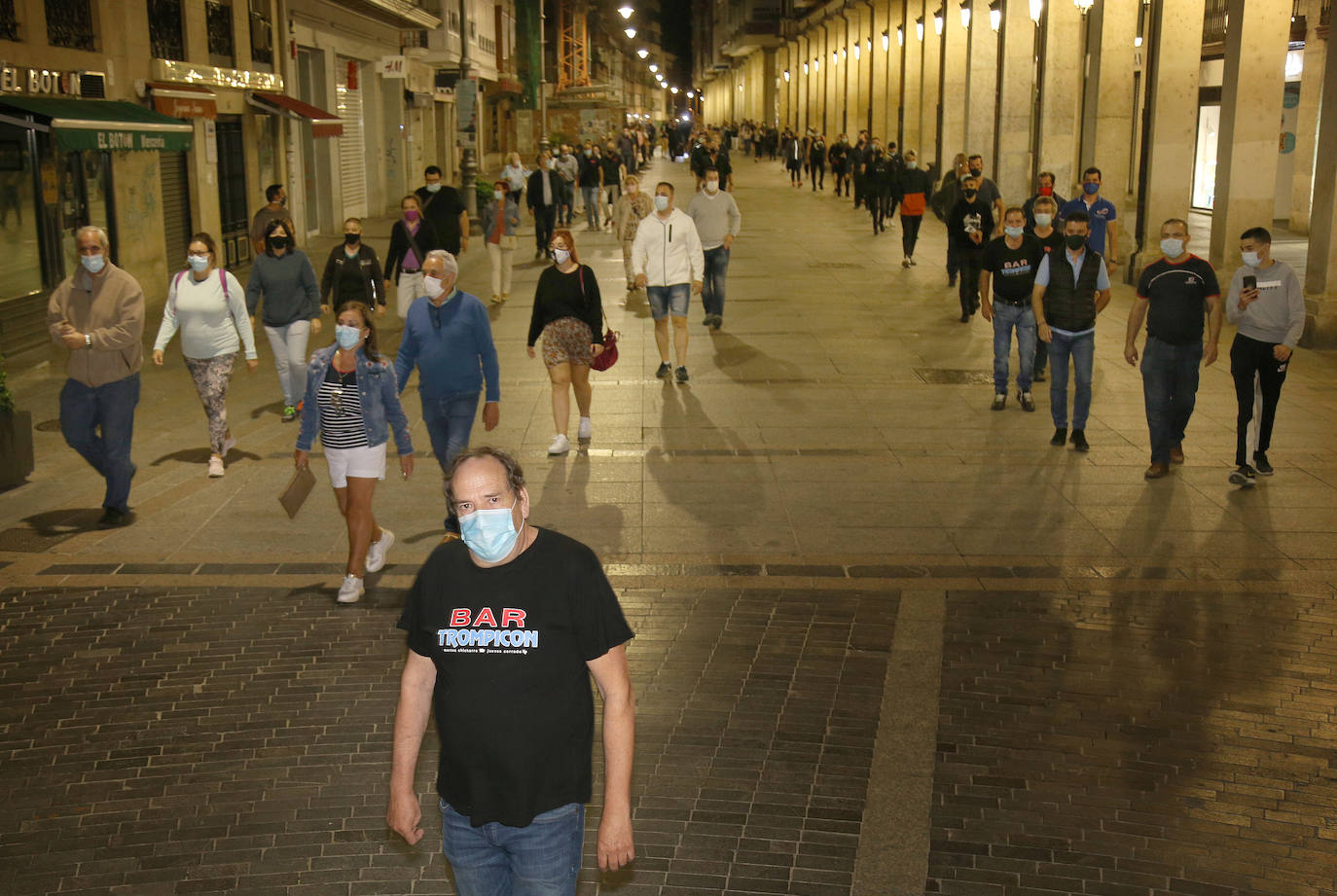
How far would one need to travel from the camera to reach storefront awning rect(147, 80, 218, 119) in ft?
63.1

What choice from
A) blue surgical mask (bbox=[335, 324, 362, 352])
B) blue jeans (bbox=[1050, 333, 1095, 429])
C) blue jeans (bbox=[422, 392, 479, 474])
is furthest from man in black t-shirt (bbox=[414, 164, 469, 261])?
blue surgical mask (bbox=[335, 324, 362, 352])

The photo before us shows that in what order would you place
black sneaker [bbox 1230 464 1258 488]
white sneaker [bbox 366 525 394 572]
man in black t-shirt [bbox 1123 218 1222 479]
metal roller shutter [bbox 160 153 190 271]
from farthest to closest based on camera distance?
1. metal roller shutter [bbox 160 153 190 271]
2. man in black t-shirt [bbox 1123 218 1222 479]
3. black sneaker [bbox 1230 464 1258 488]
4. white sneaker [bbox 366 525 394 572]

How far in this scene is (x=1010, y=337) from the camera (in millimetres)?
12336

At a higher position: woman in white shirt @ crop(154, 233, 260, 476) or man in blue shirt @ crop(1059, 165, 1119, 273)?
man in blue shirt @ crop(1059, 165, 1119, 273)

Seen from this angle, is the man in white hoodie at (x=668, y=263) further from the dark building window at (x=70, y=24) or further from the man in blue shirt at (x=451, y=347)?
the dark building window at (x=70, y=24)

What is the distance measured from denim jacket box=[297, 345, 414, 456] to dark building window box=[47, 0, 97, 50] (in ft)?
37.7

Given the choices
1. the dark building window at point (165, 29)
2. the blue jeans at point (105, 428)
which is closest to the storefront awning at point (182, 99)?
the dark building window at point (165, 29)

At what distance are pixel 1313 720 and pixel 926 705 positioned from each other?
1672 millimetres

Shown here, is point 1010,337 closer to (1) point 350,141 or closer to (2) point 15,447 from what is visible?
(2) point 15,447

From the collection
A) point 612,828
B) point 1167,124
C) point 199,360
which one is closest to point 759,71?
point 1167,124

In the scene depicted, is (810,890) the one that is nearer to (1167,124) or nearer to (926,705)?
(926,705)

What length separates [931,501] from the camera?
383 inches

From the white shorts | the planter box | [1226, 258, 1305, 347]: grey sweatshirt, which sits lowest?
the planter box

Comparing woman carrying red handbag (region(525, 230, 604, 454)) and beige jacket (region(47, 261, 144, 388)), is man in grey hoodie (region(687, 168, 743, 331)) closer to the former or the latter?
woman carrying red handbag (region(525, 230, 604, 454))
